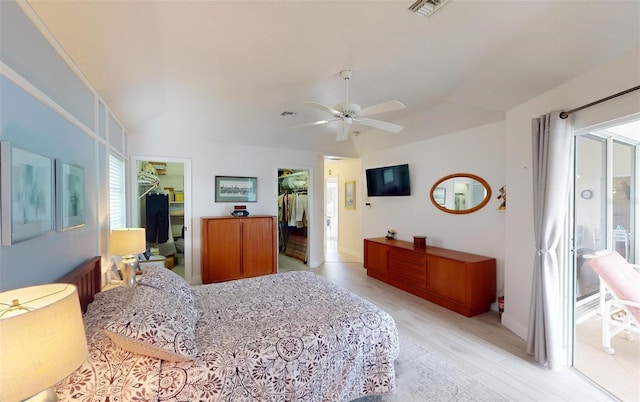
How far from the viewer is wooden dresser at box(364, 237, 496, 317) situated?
10.9 ft

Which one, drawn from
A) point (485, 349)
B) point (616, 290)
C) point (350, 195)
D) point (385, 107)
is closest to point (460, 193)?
point (616, 290)

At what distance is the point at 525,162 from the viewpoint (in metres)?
2.80

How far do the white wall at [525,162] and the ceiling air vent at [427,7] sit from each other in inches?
52.9

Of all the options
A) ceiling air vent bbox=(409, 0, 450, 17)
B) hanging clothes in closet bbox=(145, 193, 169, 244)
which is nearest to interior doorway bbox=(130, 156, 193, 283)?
hanging clothes in closet bbox=(145, 193, 169, 244)

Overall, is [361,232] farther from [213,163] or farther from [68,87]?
[68,87]

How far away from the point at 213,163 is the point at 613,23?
15.8ft

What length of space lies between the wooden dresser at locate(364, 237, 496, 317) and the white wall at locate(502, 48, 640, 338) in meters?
0.33

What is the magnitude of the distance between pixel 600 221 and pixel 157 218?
6.37 meters

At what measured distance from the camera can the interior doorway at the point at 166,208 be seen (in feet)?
15.1

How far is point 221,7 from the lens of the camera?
1.80 m

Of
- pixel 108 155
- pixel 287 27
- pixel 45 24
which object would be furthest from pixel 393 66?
pixel 108 155

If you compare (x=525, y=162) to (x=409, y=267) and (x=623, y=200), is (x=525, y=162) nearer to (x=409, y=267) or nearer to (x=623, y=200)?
(x=623, y=200)

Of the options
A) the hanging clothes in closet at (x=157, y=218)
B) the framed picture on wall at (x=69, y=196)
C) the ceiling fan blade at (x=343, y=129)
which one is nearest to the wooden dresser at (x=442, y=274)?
the ceiling fan blade at (x=343, y=129)

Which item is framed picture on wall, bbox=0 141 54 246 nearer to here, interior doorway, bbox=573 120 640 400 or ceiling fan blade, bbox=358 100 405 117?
ceiling fan blade, bbox=358 100 405 117
